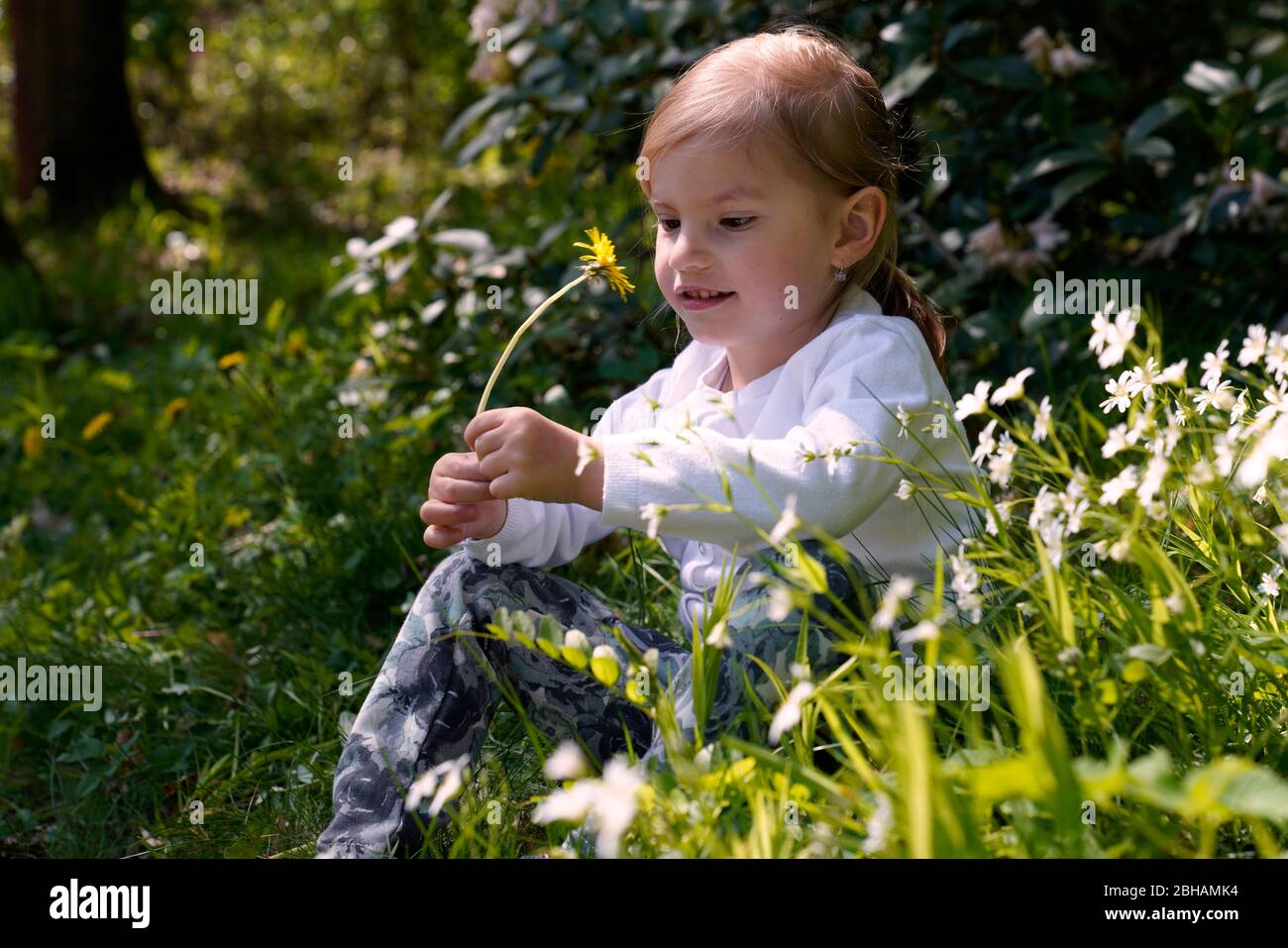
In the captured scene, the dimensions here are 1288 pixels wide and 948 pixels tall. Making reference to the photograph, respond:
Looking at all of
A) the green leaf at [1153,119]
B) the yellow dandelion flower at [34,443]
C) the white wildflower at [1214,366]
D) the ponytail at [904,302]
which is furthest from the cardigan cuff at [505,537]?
the yellow dandelion flower at [34,443]

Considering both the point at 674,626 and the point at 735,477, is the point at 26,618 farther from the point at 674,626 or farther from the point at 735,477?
the point at 735,477

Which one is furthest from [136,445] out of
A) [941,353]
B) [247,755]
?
[941,353]

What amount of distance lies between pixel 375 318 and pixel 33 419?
3.82ft

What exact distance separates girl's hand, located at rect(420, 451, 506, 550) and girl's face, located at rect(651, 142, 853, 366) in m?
0.39

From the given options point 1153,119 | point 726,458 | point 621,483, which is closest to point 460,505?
point 621,483

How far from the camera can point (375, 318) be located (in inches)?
150

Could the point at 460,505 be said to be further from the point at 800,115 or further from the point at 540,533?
the point at 800,115

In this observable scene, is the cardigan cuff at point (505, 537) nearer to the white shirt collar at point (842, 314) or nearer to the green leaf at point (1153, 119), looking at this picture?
the white shirt collar at point (842, 314)

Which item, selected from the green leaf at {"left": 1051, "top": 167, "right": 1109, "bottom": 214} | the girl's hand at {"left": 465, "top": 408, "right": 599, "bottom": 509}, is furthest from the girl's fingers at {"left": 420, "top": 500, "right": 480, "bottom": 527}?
the green leaf at {"left": 1051, "top": 167, "right": 1109, "bottom": 214}

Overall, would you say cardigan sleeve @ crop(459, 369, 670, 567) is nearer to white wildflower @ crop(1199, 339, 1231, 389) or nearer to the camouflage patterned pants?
the camouflage patterned pants

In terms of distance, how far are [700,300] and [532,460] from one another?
0.40m

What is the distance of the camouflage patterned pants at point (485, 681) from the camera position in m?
1.62

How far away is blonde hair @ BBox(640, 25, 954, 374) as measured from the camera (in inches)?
72.5
